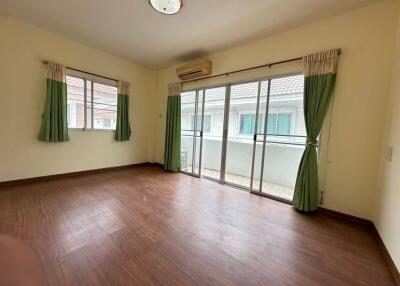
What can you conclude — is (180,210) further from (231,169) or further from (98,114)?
(98,114)

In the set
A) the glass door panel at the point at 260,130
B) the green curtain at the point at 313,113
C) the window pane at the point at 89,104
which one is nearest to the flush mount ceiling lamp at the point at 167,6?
the glass door panel at the point at 260,130

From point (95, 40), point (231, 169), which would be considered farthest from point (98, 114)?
point (231, 169)

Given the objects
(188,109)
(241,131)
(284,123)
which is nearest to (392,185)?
(284,123)

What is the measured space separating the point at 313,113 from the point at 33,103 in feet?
15.1

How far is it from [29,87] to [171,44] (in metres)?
2.60

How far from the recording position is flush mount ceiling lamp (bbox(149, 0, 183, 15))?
2.08 metres

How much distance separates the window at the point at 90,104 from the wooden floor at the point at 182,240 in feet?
4.90

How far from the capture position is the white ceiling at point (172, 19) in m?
2.22

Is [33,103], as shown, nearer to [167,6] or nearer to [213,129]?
[167,6]

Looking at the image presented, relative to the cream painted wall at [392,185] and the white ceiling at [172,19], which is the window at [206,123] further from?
the cream painted wall at [392,185]

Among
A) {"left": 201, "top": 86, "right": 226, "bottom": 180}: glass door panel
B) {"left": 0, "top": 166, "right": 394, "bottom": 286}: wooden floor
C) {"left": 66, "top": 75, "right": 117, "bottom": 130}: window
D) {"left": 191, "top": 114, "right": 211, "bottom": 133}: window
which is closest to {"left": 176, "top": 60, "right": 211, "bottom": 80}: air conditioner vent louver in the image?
{"left": 201, "top": 86, "right": 226, "bottom": 180}: glass door panel

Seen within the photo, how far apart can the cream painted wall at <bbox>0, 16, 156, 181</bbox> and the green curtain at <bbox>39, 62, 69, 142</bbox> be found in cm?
16

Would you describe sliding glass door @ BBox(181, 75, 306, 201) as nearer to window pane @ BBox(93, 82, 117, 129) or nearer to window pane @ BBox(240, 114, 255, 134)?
window pane @ BBox(240, 114, 255, 134)

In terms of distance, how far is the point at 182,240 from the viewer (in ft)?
5.70
